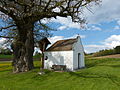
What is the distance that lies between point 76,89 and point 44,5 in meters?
10.1

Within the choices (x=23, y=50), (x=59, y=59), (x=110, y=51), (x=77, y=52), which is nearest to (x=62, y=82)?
(x=23, y=50)

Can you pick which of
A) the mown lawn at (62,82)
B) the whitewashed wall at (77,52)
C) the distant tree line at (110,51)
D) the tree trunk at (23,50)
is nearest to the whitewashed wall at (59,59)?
the whitewashed wall at (77,52)

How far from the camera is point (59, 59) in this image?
1944cm

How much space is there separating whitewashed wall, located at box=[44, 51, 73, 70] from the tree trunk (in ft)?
13.2

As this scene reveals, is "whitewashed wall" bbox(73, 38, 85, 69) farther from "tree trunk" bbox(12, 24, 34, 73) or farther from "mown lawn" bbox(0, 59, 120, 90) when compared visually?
"mown lawn" bbox(0, 59, 120, 90)

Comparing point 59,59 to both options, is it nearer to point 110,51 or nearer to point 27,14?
point 27,14

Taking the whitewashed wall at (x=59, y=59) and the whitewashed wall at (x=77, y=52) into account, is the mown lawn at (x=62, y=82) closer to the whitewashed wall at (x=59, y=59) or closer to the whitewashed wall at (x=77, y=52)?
the whitewashed wall at (x=59, y=59)

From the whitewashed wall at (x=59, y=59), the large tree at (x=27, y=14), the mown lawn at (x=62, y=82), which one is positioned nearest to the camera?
the mown lawn at (x=62, y=82)

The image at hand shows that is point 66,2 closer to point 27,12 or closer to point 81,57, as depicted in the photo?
point 27,12

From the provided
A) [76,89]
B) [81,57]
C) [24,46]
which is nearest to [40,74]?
[24,46]

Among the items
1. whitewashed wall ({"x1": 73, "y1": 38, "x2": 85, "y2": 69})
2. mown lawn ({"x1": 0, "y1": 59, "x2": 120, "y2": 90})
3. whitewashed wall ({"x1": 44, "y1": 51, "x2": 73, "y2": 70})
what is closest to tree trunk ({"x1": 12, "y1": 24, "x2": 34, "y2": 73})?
mown lawn ({"x1": 0, "y1": 59, "x2": 120, "y2": 90})

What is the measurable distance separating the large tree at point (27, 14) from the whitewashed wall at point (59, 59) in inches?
164

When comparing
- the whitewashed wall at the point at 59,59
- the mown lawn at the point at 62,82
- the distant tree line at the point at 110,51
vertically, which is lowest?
the mown lawn at the point at 62,82

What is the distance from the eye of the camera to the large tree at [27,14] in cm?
1462
